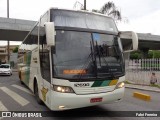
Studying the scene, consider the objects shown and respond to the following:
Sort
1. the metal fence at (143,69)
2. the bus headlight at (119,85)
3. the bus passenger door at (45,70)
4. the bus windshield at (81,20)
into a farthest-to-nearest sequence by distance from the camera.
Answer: the metal fence at (143,69) → the bus headlight at (119,85) → the bus windshield at (81,20) → the bus passenger door at (45,70)

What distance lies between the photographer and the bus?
6.40 m

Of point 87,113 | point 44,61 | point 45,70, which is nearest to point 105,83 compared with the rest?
point 87,113

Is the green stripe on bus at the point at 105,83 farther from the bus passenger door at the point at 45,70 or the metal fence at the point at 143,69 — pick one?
the metal fence at the point at 143,69

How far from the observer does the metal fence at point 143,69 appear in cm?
1648

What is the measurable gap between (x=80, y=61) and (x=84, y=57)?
6.9 inches

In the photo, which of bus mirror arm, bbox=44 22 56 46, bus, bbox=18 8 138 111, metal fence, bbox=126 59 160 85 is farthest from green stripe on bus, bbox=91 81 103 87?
metal fence, bbox=126 59 160 85

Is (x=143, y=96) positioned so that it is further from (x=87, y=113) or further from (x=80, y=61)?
(x=80, y=61)

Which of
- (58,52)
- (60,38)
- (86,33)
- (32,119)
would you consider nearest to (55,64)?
(58,52)

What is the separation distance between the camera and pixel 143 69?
55.2 ft

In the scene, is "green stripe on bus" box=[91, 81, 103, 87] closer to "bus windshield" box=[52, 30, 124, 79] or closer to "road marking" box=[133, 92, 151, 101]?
"bus windshield" box=[52, 30, 124, 79]

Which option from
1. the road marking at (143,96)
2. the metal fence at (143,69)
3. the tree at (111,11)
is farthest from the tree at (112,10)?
the road marking at (143,96)

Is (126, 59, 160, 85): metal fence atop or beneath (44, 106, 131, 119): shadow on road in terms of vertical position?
atop

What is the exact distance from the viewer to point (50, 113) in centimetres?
762

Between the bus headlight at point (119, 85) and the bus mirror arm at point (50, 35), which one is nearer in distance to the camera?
the bus mirror arm at point (50, 35)
